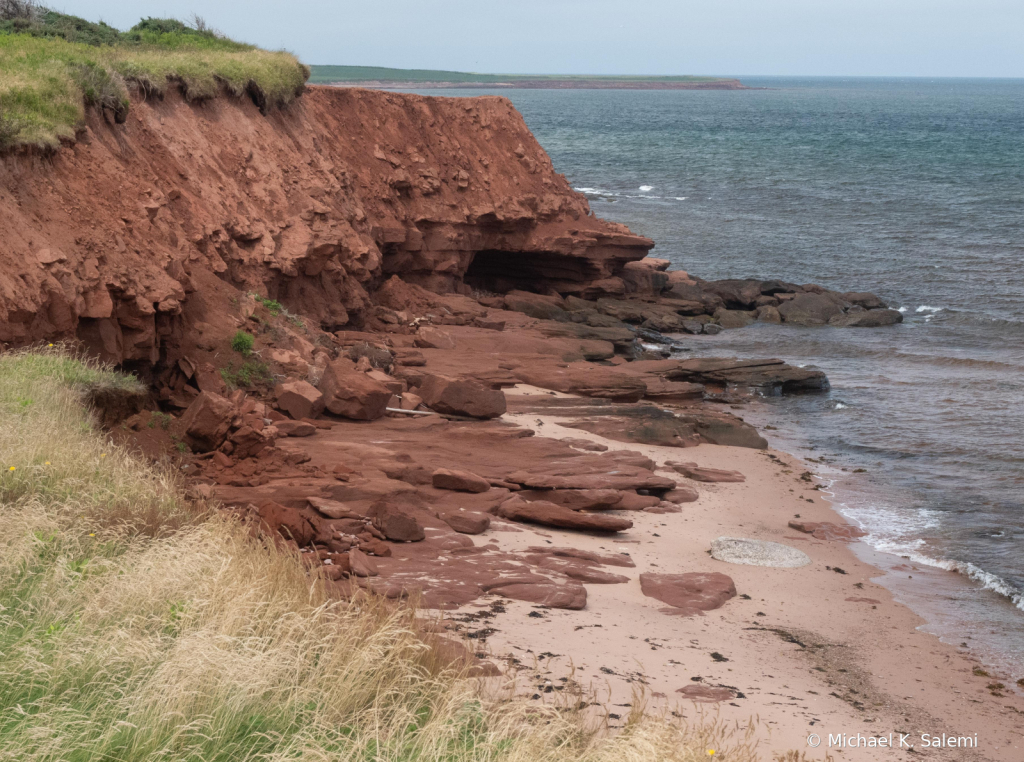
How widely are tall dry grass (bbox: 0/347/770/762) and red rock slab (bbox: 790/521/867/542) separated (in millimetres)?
6418

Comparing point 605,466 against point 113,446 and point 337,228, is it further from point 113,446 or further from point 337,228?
point 337,228

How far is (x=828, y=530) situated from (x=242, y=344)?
8.18m

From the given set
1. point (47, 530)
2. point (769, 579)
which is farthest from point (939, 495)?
point (47, 530)

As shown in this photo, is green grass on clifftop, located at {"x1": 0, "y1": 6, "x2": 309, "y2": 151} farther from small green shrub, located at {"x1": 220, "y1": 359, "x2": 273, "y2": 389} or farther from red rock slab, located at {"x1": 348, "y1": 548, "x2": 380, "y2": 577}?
red rock slab, located at {"x1": 348, "y1": 548, "x2": 380, "y2": 577}

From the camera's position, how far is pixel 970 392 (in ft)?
68.4

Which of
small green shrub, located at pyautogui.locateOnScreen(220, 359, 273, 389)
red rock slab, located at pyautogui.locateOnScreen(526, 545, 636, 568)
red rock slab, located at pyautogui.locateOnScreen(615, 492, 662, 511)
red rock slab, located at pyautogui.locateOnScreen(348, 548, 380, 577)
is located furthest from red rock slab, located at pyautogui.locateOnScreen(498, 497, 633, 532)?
small green shrub, located at pyautogui.locateOnScreen(220, 359, 273, 389)

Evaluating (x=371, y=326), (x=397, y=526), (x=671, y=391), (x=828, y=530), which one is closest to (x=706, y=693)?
(x=397, y=526)

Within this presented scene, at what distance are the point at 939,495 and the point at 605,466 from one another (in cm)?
535

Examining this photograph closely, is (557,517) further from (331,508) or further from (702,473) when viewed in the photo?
(702,473)

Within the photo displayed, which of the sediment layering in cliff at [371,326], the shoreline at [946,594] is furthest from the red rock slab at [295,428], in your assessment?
the shoreline at [946,594]

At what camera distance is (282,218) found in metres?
17.2

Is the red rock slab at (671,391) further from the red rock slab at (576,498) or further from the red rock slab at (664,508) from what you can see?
the red rock slab at (576,498)

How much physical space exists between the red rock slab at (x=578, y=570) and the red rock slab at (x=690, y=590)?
1.00 ft

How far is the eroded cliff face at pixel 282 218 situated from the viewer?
38.4ft
